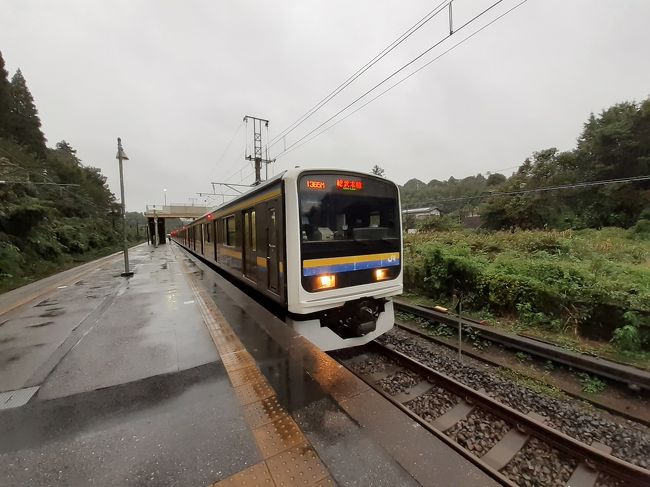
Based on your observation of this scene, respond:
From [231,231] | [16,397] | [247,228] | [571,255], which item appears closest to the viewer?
[16,397]

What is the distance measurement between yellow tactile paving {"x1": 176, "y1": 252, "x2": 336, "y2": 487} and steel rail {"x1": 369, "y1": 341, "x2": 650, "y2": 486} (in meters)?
2.21

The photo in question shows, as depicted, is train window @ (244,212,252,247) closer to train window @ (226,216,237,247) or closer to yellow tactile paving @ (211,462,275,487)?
train window @ (226,216,237,247)

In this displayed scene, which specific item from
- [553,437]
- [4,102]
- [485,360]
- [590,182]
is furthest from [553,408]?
[4,102]

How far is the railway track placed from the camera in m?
2.58

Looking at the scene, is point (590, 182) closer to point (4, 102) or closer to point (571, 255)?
point (571, 255)

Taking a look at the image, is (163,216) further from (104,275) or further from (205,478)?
(205,478)

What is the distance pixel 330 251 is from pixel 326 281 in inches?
16.9

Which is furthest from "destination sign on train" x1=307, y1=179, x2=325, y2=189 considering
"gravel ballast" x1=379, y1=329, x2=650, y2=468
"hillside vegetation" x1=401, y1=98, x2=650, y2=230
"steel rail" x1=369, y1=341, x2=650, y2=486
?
"hillside vegetation" x1=401, y1=98, x2=650, y2=230

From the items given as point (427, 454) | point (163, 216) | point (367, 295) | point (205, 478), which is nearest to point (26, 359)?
point (205, 478)

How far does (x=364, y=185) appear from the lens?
14.8ft

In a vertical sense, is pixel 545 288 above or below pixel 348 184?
below

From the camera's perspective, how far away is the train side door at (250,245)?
223 inches

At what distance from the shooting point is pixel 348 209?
14.3ft

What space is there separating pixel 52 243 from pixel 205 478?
19876 mm
